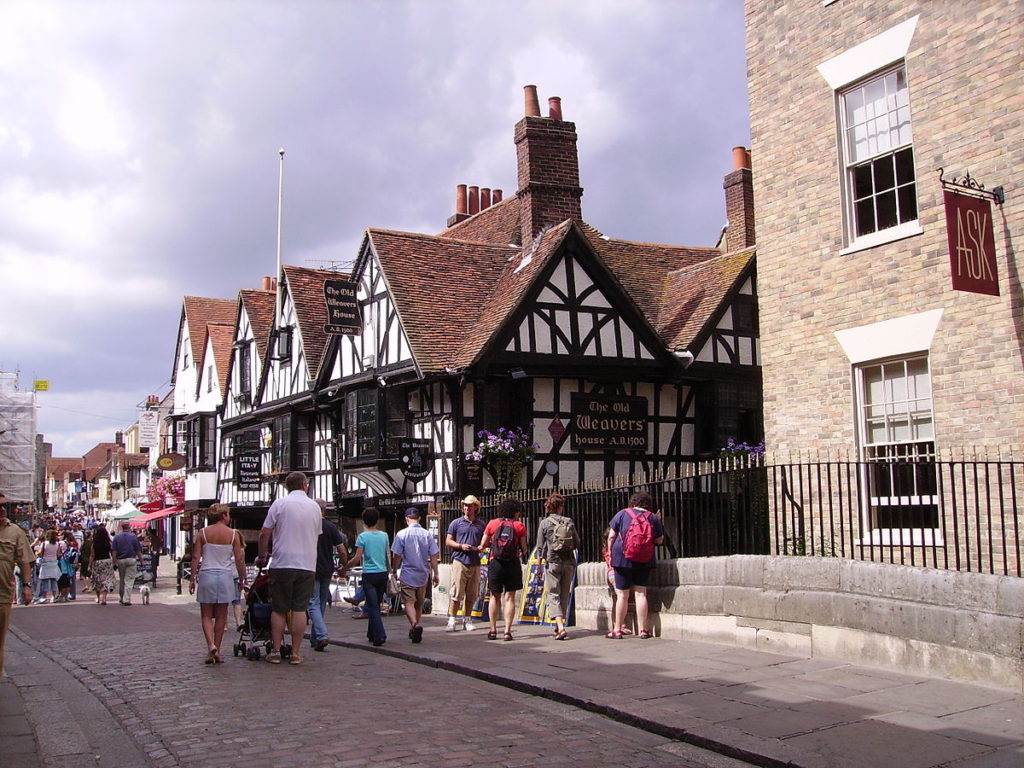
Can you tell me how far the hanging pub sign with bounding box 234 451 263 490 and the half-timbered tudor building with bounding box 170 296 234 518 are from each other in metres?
5.64

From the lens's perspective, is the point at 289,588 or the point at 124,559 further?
the point at 124,559

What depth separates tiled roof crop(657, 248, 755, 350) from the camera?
816 inches

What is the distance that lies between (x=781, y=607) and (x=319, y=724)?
463cm

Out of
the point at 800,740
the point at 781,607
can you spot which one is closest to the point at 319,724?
the point at 800,740

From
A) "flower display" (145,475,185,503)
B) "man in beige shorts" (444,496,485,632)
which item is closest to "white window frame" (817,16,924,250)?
"man in beige shorts" (444,496,485,632)

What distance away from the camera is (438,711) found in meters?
7.38

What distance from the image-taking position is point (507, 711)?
7.46 m

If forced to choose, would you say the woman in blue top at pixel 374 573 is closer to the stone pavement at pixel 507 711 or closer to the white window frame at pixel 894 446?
the stone pavement at pixel 507 711

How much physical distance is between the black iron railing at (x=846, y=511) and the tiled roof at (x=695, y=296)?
8932mm

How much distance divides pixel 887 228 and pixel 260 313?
2372 cm

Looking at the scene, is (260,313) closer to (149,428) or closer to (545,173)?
(545,173)

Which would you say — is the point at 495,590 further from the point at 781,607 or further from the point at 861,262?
the point at 861,262

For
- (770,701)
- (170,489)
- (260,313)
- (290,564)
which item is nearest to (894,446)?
(770,701)

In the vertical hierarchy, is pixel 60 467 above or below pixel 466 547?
above
